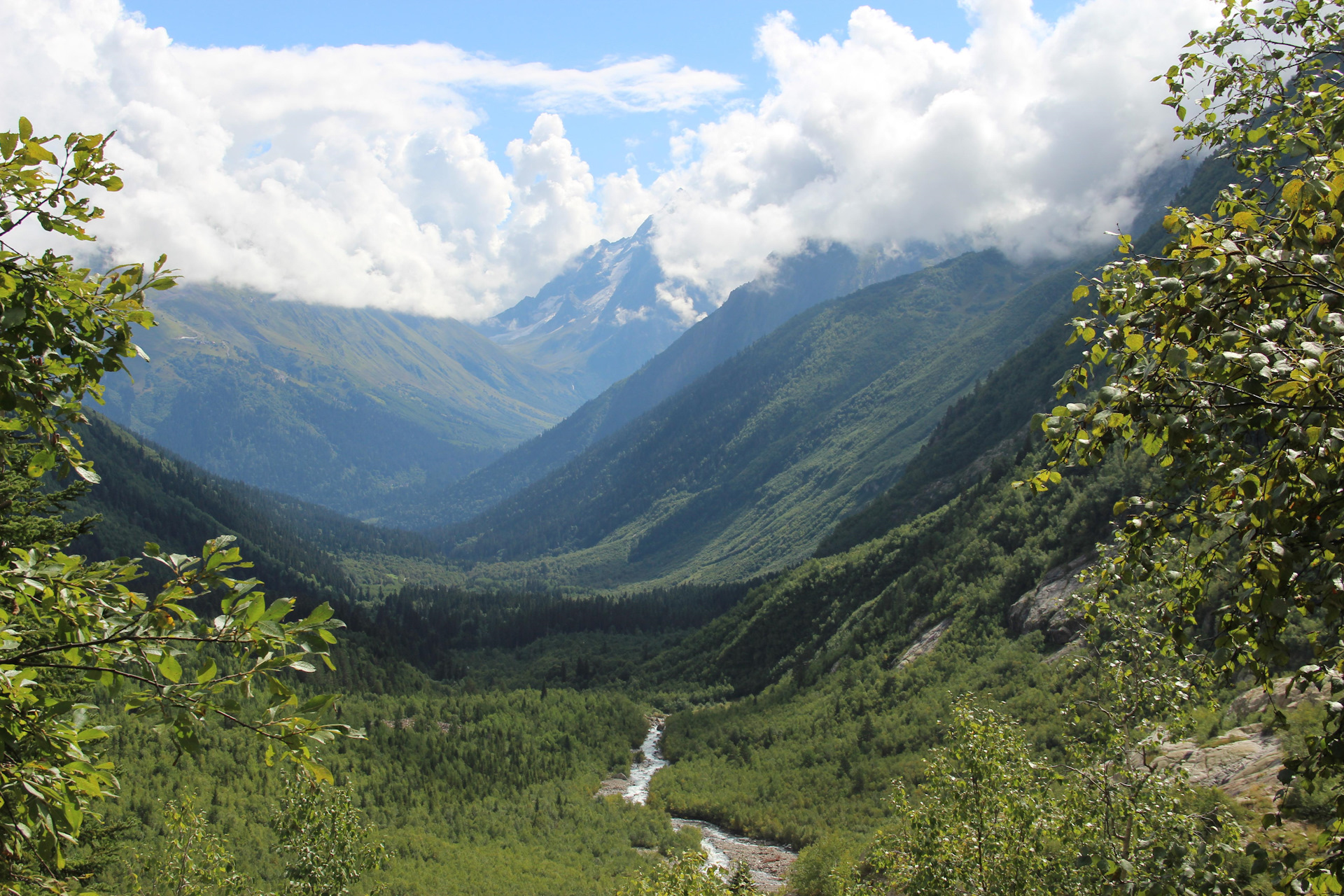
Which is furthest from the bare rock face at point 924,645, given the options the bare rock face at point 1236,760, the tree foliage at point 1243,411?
the tree foliage at point 1243,411

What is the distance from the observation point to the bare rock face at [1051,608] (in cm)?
6550

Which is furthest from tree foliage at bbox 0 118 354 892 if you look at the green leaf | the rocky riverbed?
the rocky riverbed

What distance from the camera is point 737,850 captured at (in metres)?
64.7

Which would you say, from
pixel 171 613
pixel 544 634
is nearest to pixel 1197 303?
pixel 171 613

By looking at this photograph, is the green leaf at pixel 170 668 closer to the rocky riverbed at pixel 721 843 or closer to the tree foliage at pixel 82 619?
the tree foliage at pixel 82 619

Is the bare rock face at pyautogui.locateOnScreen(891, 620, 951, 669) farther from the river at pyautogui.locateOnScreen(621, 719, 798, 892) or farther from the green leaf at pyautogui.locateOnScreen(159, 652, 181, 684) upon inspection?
the green leaf at pyautogui.locateOnScreen(159, 652, 181, 684)

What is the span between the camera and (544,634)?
17625 cm

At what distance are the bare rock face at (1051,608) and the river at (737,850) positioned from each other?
2940cm

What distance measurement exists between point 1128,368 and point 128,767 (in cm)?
7429

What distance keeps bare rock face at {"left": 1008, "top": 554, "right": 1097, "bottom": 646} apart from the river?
29399mm

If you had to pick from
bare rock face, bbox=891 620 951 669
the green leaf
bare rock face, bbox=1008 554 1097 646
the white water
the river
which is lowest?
the white water

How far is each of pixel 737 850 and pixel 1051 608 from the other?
3561 cm

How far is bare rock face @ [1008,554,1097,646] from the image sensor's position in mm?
65500

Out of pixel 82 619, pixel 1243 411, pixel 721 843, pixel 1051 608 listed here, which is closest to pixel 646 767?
pixel 721 843
